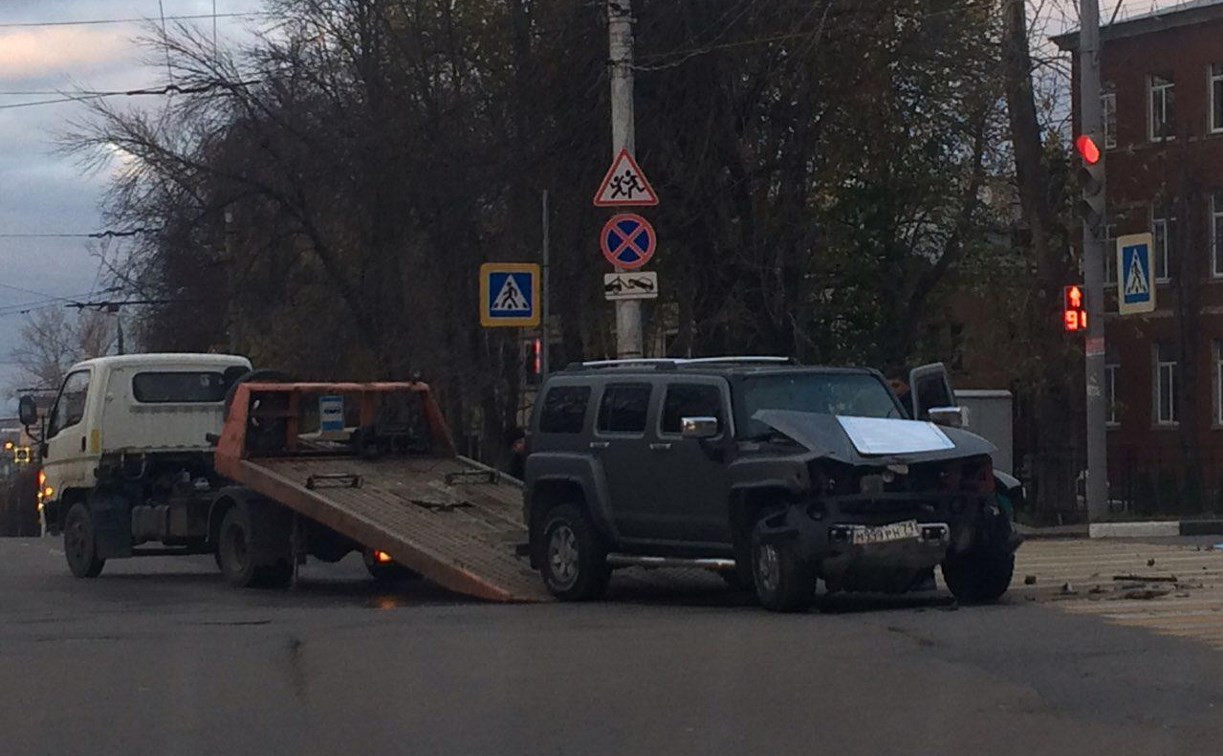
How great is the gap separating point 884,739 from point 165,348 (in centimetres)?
3645

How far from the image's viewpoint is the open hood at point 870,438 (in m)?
13.3

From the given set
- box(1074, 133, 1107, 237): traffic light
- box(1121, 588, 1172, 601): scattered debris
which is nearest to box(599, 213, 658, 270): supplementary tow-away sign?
box(1121, 588, 1172, 601): scattered debris

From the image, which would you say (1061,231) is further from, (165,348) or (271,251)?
→ (165,348)

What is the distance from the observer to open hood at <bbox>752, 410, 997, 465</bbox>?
43.7 ft

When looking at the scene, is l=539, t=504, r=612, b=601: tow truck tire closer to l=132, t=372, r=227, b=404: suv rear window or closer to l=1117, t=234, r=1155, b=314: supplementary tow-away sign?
l=132, t=372, r=227, b=404: suv rear window

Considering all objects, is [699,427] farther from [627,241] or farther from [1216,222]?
[1216,222]

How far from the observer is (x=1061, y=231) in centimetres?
3384

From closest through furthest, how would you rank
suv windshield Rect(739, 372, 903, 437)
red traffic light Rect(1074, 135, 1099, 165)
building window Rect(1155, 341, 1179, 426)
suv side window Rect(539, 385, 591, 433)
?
1. suv windshield Rect(739, 372, 903, 437)
2. suv side window Rect(539, 385, 591, 433)
3. red traffic light Rect(1074, 135, 1099, 165)
4. building window Rect(1155, 341, 1179, 426)

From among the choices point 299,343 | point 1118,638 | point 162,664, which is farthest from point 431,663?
point 299,343

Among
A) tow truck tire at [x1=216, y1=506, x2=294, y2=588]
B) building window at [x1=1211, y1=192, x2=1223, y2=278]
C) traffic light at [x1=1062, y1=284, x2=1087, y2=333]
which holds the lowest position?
tow truck tire at [x1=216, y1=506, x2=294, y2=588]

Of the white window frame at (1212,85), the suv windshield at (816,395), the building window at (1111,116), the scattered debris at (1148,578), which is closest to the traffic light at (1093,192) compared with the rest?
the scattered debris at (1148,578)

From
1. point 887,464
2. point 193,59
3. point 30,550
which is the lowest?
point 30,550

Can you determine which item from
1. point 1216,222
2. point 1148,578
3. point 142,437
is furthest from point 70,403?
point 1216,222

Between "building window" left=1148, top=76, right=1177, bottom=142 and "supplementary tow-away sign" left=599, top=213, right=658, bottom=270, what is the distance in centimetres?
2772
